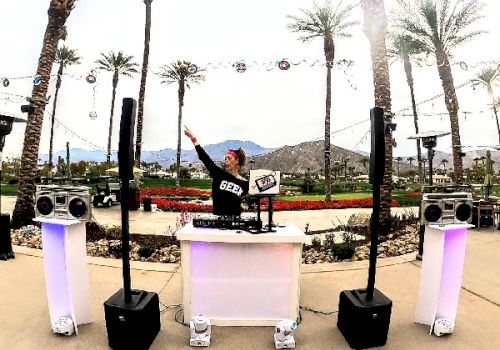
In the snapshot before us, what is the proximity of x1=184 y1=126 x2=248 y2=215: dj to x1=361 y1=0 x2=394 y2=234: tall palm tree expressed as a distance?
6113 mm

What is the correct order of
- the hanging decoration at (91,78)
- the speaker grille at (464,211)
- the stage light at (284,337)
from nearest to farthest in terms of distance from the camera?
1. the stage light at (284,337)
2. the speaker grille at (464,211)
3. the hanging decoration at (91,78)

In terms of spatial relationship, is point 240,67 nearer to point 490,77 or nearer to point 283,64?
point 283,64

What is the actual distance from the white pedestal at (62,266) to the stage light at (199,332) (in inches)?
49.5

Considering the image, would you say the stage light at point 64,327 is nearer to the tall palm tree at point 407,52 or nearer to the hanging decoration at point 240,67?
the hanging decoration at point 240,67

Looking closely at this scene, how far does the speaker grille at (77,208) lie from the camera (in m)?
4.17

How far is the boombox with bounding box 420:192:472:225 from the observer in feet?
14.0

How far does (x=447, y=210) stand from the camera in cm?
429

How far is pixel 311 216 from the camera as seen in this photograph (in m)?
15.9

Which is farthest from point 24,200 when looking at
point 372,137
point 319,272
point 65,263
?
point 372,137

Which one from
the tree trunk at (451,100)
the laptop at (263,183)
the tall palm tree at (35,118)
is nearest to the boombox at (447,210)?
the laptop at (263,183)

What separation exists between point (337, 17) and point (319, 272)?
66.5 feet

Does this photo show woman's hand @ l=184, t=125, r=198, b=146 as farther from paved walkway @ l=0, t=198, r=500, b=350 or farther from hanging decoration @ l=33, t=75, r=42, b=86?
hanging decoration @ l=33, t=75, r=42, b=86

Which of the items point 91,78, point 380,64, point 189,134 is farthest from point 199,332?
point 91,78

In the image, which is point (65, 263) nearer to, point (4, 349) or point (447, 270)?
point (4, 349)
